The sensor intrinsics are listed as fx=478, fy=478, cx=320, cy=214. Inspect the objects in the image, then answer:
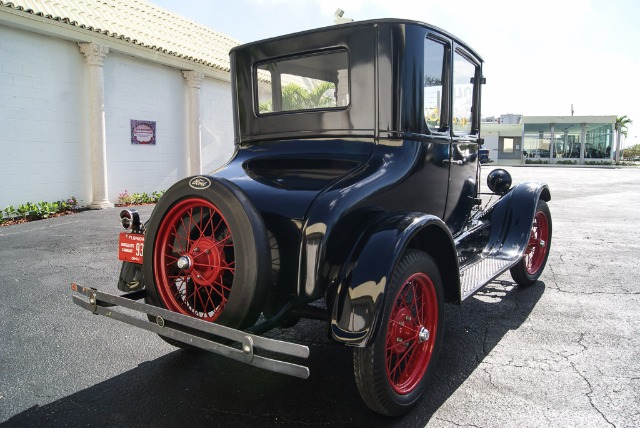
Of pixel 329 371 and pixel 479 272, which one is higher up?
pixel 479 272

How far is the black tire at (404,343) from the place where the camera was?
2273 millimetres

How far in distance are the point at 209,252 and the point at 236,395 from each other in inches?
34.0

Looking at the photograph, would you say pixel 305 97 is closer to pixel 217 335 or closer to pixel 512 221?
pixel 217 335

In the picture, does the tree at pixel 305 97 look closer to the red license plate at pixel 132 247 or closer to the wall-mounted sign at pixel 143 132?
the red license plate at pixel 132 247

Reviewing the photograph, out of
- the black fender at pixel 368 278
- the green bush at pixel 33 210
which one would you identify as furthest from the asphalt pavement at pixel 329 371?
the green bush at pixel 33 210

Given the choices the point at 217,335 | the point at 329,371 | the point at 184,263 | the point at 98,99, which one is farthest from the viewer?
the point at 98,99

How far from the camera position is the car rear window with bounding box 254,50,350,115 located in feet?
9.93

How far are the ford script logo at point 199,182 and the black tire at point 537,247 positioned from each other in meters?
3.34

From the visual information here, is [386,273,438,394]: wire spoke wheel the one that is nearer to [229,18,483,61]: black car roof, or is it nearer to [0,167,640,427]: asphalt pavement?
[0,167,640,427]: asphalt pavement

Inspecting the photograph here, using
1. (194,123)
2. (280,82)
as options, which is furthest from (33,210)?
(280,82)

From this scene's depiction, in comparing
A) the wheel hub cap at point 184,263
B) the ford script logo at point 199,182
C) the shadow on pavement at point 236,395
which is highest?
the ford script logo at point 199,182

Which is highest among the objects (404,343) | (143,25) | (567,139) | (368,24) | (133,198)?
(143,25)

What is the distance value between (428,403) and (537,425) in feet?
1.78

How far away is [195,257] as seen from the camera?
246 cm
